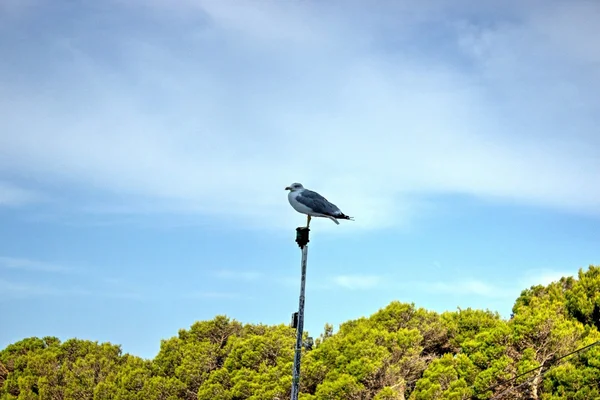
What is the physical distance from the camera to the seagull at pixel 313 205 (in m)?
11.9

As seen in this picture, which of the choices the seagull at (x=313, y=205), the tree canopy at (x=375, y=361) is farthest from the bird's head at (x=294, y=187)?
the tree canopy at (x=375, y=361)

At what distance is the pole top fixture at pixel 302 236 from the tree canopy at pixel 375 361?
13140mm

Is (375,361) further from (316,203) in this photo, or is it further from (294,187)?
(316,203)

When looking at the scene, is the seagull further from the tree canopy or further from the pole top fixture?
the tree canopy

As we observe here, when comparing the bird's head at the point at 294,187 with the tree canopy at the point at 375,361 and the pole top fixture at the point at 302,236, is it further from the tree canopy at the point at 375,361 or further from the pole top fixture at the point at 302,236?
the tree canopy at the point at 375,361

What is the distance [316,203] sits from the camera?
1195cm

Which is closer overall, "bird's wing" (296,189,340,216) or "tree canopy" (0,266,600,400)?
"bird's wing" (296,189,340,216)

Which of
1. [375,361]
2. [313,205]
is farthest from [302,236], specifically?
[375,361]

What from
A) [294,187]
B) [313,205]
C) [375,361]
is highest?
[294,187]

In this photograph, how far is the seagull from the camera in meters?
11.9

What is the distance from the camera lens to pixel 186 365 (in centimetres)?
3472

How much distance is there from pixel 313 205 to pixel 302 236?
1.84 feet

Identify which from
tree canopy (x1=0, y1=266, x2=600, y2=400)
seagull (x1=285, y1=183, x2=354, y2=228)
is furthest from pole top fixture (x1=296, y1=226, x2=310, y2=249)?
tree canopy (x1=0, y1=266, x2=600, y2=400)

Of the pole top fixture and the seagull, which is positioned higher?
the seagull
